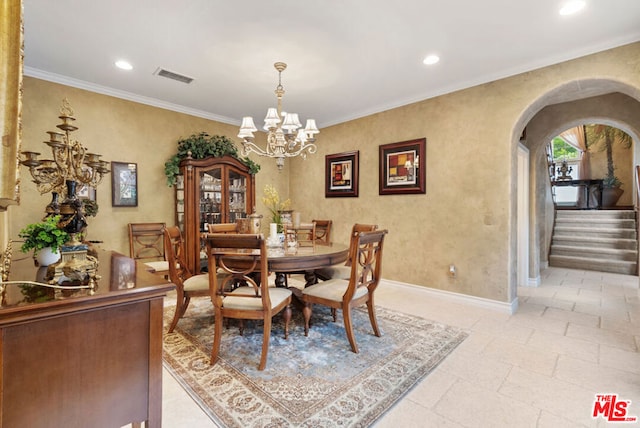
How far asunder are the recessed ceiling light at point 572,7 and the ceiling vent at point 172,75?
3445mm

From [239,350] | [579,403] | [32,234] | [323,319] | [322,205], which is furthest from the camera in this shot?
[322,205]

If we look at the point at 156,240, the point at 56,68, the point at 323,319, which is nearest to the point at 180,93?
the point at 56,68

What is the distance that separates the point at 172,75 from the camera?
10.4ft

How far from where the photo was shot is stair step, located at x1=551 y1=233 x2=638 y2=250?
5.25 meters

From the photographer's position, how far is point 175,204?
412 centimetres

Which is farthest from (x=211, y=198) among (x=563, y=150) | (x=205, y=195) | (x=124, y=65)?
(x=563, y=150)

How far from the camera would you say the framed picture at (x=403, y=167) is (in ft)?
12.4

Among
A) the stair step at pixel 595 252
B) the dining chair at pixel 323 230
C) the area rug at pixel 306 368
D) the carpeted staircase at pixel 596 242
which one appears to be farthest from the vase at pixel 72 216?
the stair step at pixel 595 252

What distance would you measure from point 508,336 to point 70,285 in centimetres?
310

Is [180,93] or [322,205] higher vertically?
[180,93]

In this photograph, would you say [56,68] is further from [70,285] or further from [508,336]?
[508,336]

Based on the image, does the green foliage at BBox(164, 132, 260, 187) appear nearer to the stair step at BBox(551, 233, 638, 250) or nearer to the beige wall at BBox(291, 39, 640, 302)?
the beige wall at BBox(291, 39, 640, 302)

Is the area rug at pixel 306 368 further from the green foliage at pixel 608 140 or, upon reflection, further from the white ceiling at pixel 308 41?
the green foliage at pixel 608 140

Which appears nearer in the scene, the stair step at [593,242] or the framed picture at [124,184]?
the framed picture at [124,184]
